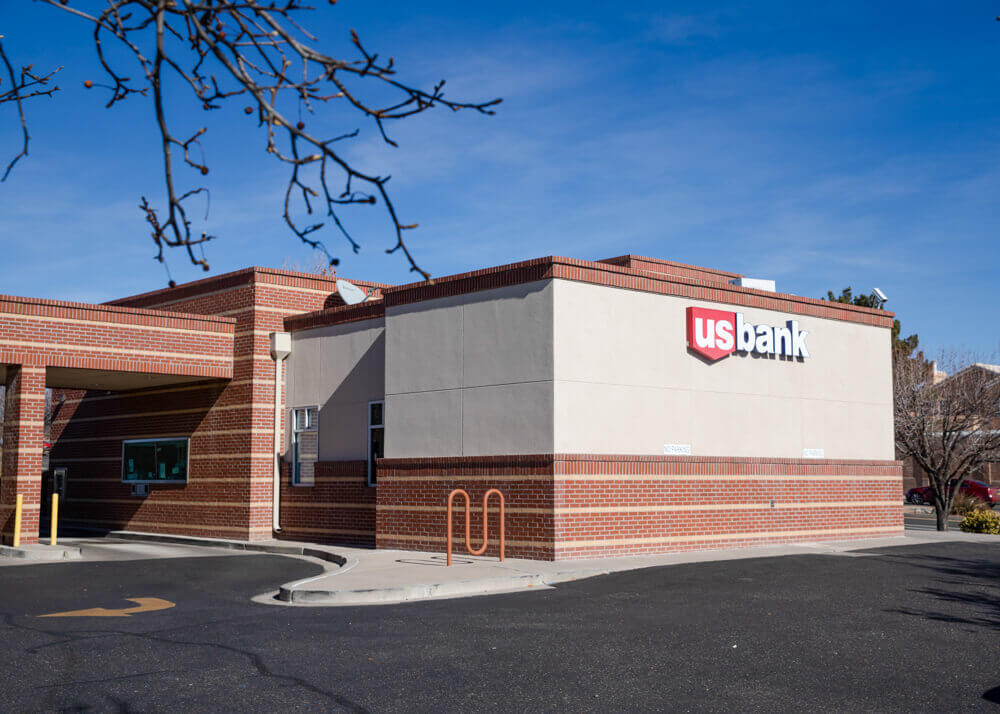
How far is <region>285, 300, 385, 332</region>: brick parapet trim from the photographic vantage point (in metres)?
21.2

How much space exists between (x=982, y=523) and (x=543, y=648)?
18.1 metres

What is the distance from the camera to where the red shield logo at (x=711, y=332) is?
19.0 m

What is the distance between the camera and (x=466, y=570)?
1509 centimetres

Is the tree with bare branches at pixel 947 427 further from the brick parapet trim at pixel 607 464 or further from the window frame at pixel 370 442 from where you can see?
the window frame at pixel 370 442

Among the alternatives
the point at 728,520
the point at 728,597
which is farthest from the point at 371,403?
the point at 728,597

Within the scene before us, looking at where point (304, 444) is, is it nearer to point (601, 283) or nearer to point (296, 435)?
point (296, 435)

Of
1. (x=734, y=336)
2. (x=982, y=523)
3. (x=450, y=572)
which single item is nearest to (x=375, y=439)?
(x=450, y=572)

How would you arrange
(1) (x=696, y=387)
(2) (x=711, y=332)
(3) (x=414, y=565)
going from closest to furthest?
(3) (x=414, y=565), (1) (x=696, y=387), (2) (x=711, y=332)

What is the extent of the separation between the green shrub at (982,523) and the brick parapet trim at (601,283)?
6.33 metres

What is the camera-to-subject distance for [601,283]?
59.0ft

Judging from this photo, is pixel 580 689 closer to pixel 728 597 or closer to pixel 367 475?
pixel 728 597

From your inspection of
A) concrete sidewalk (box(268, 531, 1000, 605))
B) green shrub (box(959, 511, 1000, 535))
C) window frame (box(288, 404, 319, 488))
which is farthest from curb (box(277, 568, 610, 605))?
green shrub (box(959, 511, 1000, 535))

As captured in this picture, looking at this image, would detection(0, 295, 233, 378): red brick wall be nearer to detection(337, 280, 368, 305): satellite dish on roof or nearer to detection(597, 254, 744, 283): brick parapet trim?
detection(337, 280, 368, 305): satellite dish on roof

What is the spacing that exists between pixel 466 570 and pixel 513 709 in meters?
8.19
